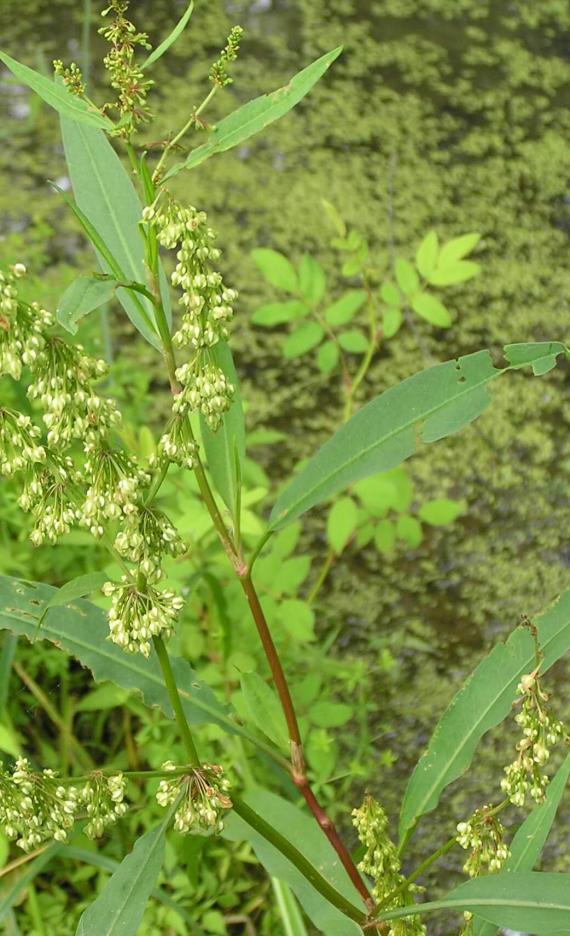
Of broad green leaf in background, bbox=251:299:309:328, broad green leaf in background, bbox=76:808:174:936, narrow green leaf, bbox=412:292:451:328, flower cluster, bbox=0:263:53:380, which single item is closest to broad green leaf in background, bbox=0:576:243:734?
broad green leaf in background, bbox=76:808:174:936

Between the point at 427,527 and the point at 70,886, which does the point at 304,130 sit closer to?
the point at 427,527

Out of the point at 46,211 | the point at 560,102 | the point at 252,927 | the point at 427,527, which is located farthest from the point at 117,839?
the point at 560,102

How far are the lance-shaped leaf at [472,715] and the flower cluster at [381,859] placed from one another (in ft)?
0.21

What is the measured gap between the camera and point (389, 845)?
33.6 inches

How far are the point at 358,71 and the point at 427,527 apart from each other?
1480 millimetres

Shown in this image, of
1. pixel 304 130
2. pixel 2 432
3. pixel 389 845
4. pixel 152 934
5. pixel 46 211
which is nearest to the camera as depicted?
pixel 2 432

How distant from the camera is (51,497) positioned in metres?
0.66

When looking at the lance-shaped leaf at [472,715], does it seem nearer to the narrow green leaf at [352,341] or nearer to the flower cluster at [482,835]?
the flower cluster at [482,835]

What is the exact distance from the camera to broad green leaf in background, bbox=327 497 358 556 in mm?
1466

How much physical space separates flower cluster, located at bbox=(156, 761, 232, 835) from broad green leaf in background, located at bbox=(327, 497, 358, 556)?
29.2 inches

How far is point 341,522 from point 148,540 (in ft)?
2.71

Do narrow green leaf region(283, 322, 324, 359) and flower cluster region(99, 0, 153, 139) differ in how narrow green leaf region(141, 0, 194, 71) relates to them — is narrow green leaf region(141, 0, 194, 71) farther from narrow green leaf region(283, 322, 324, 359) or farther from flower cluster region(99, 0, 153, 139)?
narrow green leaf region(283, 322, 324, 359)

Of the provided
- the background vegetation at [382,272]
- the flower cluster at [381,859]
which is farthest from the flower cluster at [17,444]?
the background vegetation at [382,272]

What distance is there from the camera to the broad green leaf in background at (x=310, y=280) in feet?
5.00
